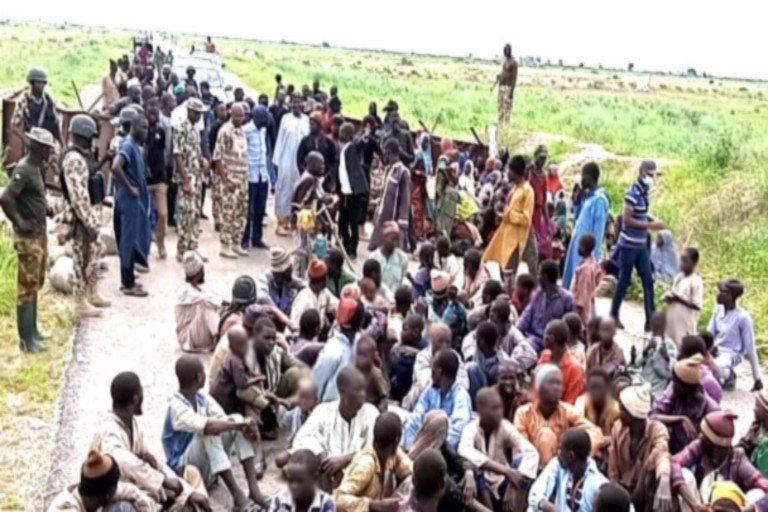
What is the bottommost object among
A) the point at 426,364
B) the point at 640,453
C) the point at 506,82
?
the point at 426,364

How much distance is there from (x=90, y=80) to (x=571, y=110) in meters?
15.9

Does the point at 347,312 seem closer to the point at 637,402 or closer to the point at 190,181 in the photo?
the point at 637,402

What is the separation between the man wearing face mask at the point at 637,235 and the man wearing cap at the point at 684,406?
9.42 ft

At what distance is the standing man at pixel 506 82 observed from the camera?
1616 cm

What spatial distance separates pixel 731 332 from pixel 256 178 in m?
5.54

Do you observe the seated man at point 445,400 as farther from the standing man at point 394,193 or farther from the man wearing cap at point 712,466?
the standing man at point 394,193

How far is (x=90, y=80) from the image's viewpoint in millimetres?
30750

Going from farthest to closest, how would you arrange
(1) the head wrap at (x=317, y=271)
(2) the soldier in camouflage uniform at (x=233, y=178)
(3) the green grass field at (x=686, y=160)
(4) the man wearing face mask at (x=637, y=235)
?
(3) the green grass field at (x=686, y=160)
(2) the soldier in camouflage uniform at (x=233, y=178)
(4) the man wearing face mask at (x=637, y=235)
(1) the head wrap at (x=317, y=271)

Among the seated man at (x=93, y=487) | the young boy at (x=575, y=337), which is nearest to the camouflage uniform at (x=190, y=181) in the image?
the young boy at (x=575, y=337)

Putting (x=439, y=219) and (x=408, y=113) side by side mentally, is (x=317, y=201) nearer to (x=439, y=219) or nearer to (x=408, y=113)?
(x=439, y=219)

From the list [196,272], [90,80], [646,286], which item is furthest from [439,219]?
[90,80]

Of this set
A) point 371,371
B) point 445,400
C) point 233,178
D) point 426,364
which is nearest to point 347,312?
point 371,371

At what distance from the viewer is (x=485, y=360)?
19.8ft

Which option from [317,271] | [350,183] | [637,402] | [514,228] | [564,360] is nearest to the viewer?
[637,402]
